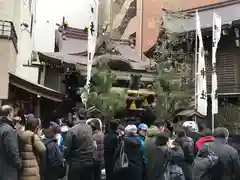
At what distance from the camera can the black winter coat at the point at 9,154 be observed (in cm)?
568

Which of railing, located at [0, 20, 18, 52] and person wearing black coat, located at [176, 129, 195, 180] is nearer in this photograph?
person wearing black coat, located at [176, 129, 195, 180]

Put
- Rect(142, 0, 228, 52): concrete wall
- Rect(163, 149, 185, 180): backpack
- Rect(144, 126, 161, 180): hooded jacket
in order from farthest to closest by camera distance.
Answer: Rect(142, 0, 228, 52): concrete wall
Rect(144, 126, 161, 180): hooded jacket
Rect(163, 149, 185, 180): backpack

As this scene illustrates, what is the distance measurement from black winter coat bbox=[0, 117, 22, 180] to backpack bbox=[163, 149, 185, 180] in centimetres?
261

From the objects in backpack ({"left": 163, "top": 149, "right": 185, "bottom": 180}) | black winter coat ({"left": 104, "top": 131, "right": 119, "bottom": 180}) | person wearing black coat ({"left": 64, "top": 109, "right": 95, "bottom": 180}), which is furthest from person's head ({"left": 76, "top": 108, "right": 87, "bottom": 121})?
backpack ({"left": 163, "top": 149, "right": 185, "bottom": 180})

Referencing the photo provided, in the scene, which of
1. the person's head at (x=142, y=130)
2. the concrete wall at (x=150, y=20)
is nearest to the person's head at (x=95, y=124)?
the person's head at (x=142, y=130)

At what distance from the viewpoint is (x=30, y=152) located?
241 inches

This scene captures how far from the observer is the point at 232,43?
17.2m

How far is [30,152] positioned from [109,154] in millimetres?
2345

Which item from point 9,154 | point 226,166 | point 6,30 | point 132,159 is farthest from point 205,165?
point 6,30

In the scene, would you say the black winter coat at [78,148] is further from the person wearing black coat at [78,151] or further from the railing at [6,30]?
the railing at [6,30]

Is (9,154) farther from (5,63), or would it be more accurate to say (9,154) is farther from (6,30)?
(6,30)

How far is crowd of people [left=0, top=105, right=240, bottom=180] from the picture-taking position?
577cm

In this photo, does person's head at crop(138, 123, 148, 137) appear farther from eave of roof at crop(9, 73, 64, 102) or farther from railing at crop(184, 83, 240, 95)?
railing at crop(184, 83, 240, 95)

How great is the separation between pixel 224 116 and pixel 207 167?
37.3 feet
